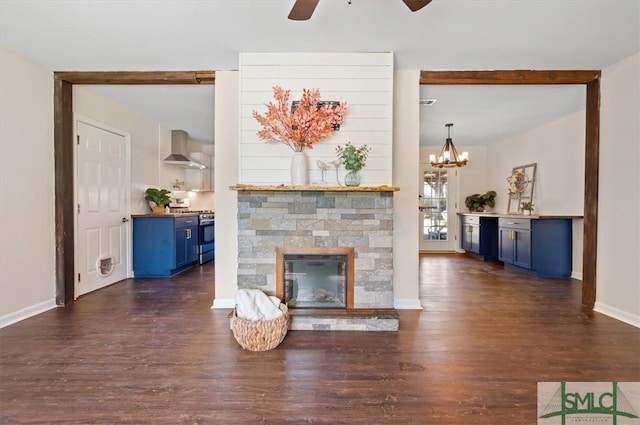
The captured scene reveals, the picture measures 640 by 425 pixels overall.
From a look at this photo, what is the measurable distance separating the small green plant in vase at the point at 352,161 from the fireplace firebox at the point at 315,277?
2.14 ft

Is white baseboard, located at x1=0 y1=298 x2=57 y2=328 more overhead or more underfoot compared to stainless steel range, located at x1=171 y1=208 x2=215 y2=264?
more underfoot

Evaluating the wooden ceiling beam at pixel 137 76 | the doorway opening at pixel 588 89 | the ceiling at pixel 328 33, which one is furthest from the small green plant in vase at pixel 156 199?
the doorway opening at pixel 588 89

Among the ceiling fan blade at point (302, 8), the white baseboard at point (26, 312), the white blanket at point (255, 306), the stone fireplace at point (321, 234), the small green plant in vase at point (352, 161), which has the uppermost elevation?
the ceiling fan blade at point (302, 8)

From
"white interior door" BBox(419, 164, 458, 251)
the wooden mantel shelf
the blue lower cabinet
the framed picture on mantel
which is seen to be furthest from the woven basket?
"white interior door" BBox(419, 164, 458, 251)

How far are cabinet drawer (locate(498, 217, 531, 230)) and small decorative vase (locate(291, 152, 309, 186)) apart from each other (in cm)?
400

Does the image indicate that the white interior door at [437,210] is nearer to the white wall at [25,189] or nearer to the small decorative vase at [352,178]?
the small decorative vase at [352,178]

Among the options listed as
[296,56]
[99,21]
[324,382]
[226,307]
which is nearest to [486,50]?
[296,56]

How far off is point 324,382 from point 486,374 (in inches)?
41.5

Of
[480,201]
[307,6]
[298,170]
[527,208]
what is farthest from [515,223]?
[307,6]

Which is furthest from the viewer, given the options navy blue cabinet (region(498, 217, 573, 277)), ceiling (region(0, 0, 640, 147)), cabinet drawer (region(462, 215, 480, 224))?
cabinet drawer (region(462, 215, 480, 224))

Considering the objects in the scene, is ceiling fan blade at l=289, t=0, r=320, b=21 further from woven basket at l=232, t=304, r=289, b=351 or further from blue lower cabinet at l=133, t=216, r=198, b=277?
blue lower cabinet at l=133, t=216, r=198, b=277

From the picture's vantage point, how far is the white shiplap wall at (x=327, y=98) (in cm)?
286

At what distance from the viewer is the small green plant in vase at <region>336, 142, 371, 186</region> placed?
2707 millimetres

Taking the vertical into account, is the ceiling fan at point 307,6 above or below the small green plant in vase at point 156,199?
above
